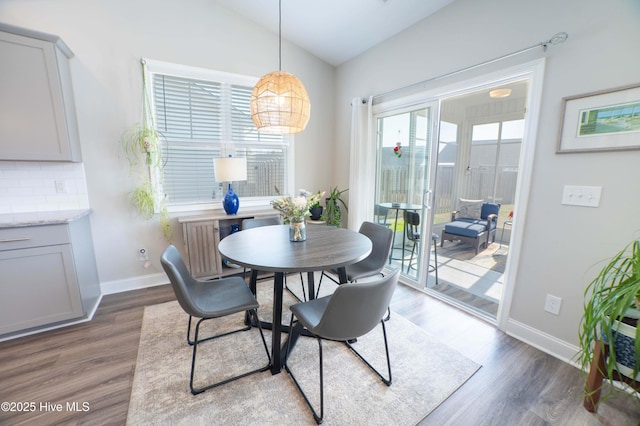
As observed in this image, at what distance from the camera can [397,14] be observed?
2.57 meters

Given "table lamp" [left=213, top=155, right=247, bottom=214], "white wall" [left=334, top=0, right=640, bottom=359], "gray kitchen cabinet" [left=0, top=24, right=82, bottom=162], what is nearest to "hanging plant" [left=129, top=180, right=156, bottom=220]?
"gray kitchen cabinet" [left=0, top=24, right=82, bottom=162]

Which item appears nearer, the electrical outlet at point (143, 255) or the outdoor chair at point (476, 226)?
the electrical outlet at point (143, 255)

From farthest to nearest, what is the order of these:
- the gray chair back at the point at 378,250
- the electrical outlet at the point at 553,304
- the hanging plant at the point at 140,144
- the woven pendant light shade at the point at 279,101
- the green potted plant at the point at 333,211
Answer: the green potted plant at the point at 333,211
the hanging plant at the point at 140,144
the gray chair back at the point at 378,250
the electrical outlet at the point at 553,304
the woven pendant light shade at the point at 279,101

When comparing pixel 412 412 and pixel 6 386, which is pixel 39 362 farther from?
pixel 412 412

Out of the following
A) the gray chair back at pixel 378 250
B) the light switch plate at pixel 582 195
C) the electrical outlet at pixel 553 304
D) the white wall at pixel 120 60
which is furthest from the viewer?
the white wall at pixel 120 60

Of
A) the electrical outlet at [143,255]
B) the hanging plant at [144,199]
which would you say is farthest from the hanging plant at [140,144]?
the electrical outlet at [143,255]

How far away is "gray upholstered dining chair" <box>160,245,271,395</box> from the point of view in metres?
1.45

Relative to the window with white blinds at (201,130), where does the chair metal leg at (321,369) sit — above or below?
below

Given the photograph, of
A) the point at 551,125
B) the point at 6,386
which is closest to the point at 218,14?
the point at 551,125

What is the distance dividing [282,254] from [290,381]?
0.81m

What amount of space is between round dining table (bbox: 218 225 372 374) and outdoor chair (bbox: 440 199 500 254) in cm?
256

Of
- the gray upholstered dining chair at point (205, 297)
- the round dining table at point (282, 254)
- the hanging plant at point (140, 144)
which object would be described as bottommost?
the gray upholstered dining chair at point (205, 297)

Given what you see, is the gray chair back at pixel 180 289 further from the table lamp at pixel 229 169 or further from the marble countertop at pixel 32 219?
the table lamp at pixel 229 169

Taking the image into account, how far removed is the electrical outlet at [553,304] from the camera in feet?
6.18
